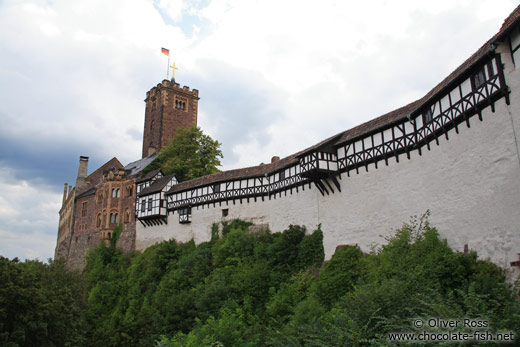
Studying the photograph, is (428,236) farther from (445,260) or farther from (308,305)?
(308,305)

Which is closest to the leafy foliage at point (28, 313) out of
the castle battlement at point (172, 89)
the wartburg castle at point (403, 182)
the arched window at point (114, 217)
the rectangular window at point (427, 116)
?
the wartburg castle at point (403, 182)

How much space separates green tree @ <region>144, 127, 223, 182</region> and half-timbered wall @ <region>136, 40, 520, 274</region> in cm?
1381

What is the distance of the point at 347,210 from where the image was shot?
23.4 m

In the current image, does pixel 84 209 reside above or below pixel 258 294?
above

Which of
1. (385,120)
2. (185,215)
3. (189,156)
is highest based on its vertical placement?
(189,156)

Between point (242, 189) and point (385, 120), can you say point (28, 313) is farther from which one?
point (385, 120)

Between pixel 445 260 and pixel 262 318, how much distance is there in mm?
11620

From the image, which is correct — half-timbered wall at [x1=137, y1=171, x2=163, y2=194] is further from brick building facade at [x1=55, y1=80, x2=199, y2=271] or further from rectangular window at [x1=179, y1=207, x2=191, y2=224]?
rectangular window at [x1=179, y1=207, x2=191, y2=224]

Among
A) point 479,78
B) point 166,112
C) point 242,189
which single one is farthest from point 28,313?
point 166,112

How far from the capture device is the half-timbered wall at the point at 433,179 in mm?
14125

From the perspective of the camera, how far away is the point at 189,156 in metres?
44.2

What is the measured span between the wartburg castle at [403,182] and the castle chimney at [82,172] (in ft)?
55.5

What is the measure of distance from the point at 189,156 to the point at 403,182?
94.7ft

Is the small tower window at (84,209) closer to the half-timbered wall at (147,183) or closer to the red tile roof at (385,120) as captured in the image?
the half-timbered wall at (147,183)
